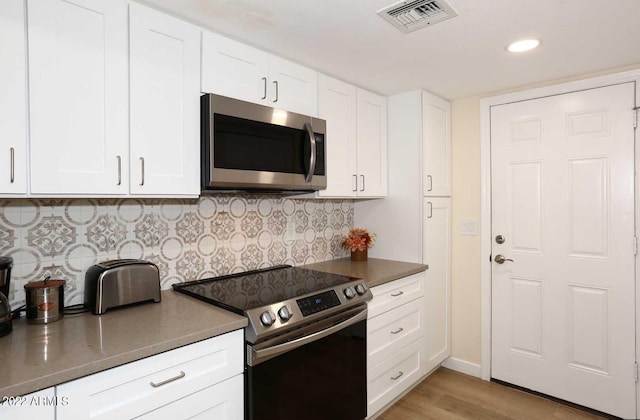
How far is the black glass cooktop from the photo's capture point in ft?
5.43

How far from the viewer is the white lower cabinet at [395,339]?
2219 millimetres

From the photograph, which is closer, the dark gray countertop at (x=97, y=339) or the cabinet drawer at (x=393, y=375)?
the dark gray countertop at (x=97, y=339)

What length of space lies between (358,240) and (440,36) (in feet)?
4.95

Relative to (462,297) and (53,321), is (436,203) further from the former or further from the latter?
(53,321)

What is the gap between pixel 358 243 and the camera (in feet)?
9.23

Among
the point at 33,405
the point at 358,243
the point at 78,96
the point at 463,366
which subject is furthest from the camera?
the point at 463,366

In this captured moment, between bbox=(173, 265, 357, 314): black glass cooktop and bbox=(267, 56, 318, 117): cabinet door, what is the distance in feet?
3.20

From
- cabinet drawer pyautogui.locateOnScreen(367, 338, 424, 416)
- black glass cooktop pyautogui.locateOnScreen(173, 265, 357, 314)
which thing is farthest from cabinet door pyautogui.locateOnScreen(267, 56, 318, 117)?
cabinet drawer pyautogui.locateOnScreen(367, 338, 424, 416)

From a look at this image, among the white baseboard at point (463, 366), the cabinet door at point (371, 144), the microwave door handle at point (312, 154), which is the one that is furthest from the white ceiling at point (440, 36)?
the white baseboard at point (463, 366)

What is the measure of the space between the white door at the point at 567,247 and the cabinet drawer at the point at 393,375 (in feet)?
2.27

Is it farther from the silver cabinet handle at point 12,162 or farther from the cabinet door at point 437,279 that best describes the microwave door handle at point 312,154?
the silver cabinet handle at point 12,162

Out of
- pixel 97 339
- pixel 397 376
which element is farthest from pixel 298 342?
pixel 397 376

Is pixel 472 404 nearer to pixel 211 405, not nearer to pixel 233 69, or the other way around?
pixel 211 405

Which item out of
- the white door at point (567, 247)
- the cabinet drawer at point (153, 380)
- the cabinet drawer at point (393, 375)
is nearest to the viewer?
the cabinet drawer at point (153, 380)
